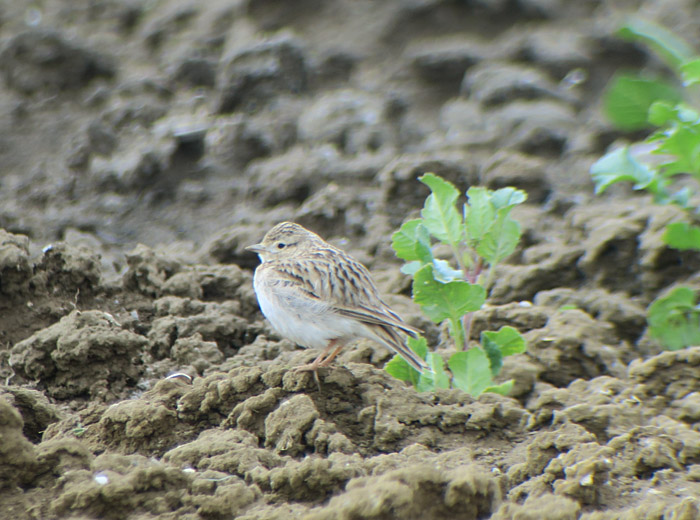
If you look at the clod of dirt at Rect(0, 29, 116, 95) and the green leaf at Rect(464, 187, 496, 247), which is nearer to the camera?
the green leaf at Rect(464, 187, 496, 247)

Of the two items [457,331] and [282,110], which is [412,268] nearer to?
[457,331]

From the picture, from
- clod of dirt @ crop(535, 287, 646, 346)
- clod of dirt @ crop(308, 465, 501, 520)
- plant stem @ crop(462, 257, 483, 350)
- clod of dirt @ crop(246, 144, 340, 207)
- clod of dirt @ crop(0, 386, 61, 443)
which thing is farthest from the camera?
clod of dirt @ crop(246, 144, 340, 207)

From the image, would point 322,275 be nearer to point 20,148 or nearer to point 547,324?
point 547,324

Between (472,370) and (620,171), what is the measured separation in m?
2.15

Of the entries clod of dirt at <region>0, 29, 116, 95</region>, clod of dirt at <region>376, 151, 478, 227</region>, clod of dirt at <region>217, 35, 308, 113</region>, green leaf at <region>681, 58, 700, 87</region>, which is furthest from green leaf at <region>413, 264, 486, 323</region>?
clod of dirt at <region>0, 29, 116, 95</region>

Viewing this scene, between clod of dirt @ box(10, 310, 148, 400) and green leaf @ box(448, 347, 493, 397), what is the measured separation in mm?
1779

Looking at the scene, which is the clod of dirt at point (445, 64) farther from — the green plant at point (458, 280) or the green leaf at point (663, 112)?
the green plant at point (458, 280)

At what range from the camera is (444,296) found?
4.70 metres

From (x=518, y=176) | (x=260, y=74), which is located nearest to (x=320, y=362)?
(x=518, y=176)

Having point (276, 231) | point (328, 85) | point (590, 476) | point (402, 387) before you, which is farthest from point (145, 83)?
point (590, 476)

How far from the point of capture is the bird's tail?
4.67m

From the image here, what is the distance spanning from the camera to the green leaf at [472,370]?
467 centimetres

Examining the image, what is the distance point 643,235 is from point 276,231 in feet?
8.72

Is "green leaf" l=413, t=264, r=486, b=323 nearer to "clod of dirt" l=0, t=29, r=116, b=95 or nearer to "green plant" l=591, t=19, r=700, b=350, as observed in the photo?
"green plant" l=591, t=19, r=700, b=350
